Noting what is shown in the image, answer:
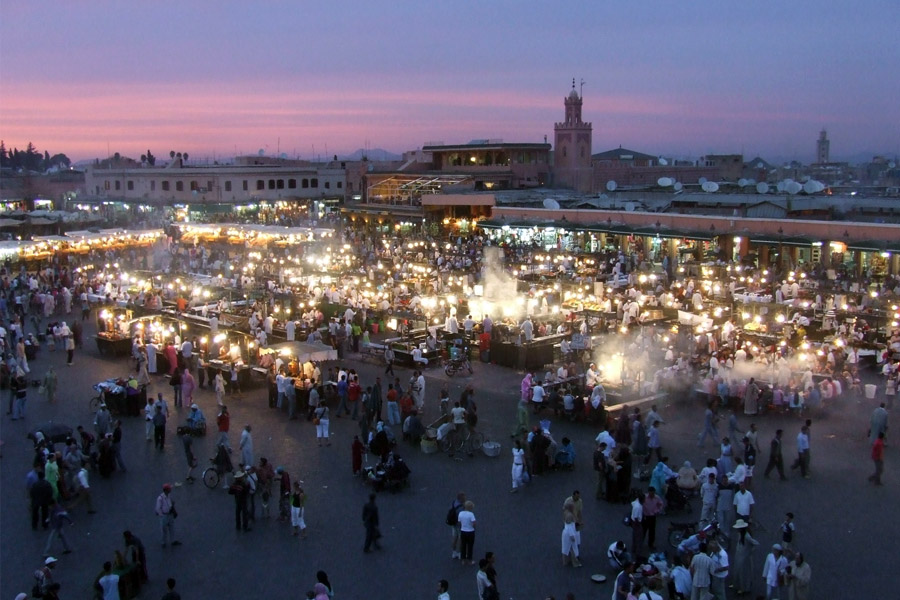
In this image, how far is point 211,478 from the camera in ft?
44.7

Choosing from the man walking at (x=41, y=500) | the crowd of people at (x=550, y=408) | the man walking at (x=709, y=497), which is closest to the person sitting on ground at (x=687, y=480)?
the crowd of people at (x=550, y=408)

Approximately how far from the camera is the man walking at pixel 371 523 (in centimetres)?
1106

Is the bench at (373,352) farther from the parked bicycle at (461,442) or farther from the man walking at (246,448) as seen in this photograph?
the man walking at (246,448)

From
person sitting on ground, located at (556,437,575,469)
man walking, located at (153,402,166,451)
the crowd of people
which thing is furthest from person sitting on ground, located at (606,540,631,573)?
man walking, located at (153,402,166,451)

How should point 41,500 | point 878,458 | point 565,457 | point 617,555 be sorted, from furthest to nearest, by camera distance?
1. point 565,457
2. point 878,458
3. point 41,500
4. point 617,555

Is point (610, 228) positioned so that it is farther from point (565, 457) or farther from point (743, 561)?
point (743, 561)

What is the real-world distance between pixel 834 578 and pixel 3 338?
71.0ft

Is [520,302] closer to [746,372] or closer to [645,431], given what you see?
[746,372]

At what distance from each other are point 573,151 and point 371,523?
48920mm

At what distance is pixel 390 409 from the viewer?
16.7m

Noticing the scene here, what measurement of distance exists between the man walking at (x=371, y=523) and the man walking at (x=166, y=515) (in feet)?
8.74

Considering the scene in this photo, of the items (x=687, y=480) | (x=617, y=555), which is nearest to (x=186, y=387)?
(x=687, y=480)

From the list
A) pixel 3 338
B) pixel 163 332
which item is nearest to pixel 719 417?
pixel 163 332

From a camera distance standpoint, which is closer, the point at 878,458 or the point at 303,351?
the point at 878,458
